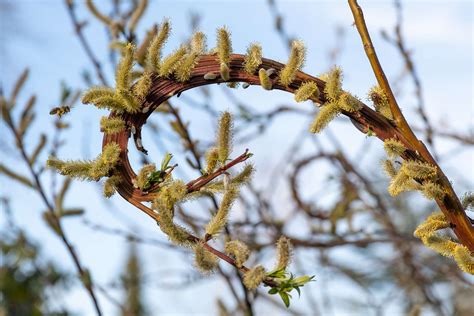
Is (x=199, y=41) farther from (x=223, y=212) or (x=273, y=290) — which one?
(x=273, y=290)

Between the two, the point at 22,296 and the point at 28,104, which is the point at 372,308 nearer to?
the point at 28,104

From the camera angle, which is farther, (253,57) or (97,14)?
(97,14)

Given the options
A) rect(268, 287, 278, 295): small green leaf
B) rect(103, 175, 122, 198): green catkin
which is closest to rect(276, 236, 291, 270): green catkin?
rect(268, 287, 278, 295): small green leaf

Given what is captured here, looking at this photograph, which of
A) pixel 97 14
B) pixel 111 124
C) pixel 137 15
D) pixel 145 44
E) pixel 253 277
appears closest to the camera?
pixel 253 277

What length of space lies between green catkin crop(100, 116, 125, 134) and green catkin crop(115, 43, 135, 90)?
0.05 m

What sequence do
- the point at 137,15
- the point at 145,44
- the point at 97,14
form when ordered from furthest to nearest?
the point at 97,14, the point at 137,15, the point at 145,44

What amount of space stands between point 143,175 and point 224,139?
0.12 meters

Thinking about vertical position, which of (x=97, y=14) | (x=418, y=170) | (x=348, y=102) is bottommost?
(x=418, y=170)

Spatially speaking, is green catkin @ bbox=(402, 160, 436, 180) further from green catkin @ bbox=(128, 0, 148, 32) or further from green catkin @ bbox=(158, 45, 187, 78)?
green catkin @ bbox=(128, 0, 148, 32)

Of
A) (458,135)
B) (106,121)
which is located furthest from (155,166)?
(458,135)

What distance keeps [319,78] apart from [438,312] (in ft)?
4.98

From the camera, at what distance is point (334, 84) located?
0.92 m

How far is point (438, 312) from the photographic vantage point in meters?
2.24

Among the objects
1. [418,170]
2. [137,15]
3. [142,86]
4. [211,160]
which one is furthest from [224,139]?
[137,15]
